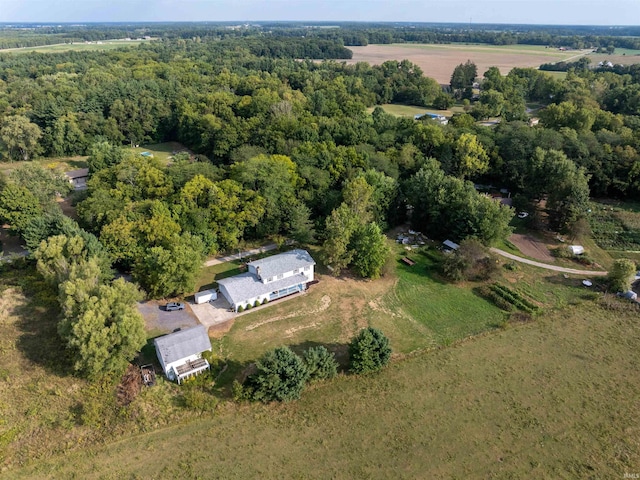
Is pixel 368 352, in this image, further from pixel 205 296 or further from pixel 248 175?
pixel 248 175

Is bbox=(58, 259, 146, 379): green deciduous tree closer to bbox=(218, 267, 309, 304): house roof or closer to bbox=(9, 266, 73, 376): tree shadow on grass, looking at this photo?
bbox=(9, 266, 73, 376): tree shadow on grass

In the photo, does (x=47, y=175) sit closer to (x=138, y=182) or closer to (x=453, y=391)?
(x=138, y=182)

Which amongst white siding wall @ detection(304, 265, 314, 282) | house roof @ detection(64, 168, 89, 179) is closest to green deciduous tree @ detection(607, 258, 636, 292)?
white siding wall @ detection(304, 265, 314, 282)

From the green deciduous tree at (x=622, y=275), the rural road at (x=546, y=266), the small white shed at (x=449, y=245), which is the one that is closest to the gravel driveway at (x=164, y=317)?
the small white shed at (x=449, y=245)

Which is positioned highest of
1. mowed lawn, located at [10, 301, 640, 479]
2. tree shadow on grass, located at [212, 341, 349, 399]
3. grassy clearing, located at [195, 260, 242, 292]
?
grassy clearing, located at [195, 260, 242, 292]

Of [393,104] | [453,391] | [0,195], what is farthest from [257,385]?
[393,104]

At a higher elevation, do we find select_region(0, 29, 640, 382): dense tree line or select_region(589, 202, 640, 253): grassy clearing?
select_region(0, 29, 640, 382): dense tree line

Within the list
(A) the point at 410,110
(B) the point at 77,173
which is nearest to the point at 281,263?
(B) the point at 77,173

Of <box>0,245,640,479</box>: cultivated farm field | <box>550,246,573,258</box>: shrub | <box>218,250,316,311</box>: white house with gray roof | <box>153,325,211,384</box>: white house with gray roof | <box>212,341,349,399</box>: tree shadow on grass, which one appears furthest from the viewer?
<box>550,246,573,258</box>: shrub
